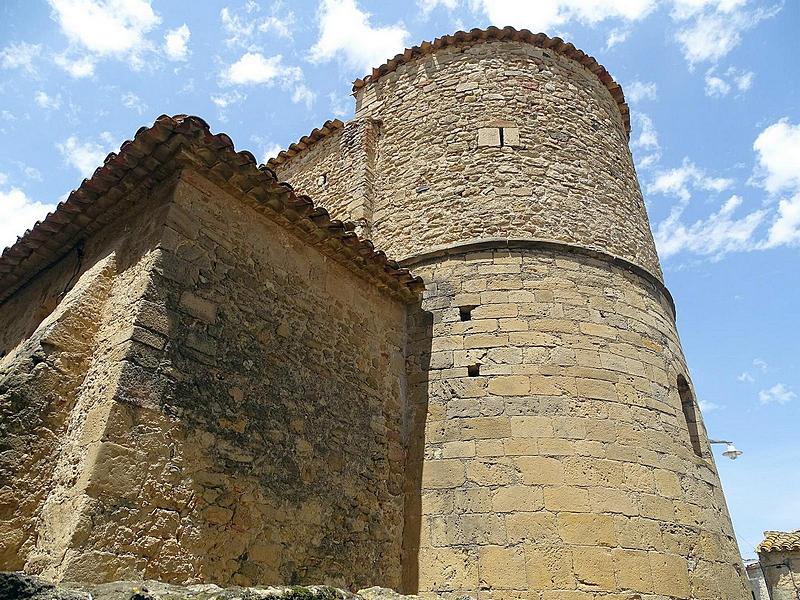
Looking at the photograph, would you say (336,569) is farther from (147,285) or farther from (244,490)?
(147,285)

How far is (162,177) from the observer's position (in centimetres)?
462

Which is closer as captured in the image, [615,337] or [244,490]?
[244,490]

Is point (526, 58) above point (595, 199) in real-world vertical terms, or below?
above

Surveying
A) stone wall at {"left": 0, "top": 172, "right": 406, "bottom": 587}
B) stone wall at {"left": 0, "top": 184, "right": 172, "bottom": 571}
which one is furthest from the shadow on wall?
stone wall at {"left": 0, "top": 184, "right": 172, "bottom": 571}

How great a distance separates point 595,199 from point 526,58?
2.39m

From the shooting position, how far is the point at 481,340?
5.96 m

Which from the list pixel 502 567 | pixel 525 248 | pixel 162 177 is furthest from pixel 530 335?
pixel 162 177

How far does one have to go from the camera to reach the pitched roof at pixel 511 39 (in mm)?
8062

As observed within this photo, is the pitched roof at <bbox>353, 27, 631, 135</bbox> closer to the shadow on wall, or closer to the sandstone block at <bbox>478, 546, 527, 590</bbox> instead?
the shadow on wall

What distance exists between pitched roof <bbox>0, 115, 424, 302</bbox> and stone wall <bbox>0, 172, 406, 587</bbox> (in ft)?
0.56

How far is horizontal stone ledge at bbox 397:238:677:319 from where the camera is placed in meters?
6.43

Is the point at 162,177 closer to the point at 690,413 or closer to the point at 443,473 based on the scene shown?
the point at 443,473

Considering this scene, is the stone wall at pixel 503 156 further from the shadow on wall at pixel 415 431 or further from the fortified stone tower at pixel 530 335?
the shadow on wall at pixel 415 431

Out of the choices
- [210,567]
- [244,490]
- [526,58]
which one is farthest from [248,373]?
[526,58]
